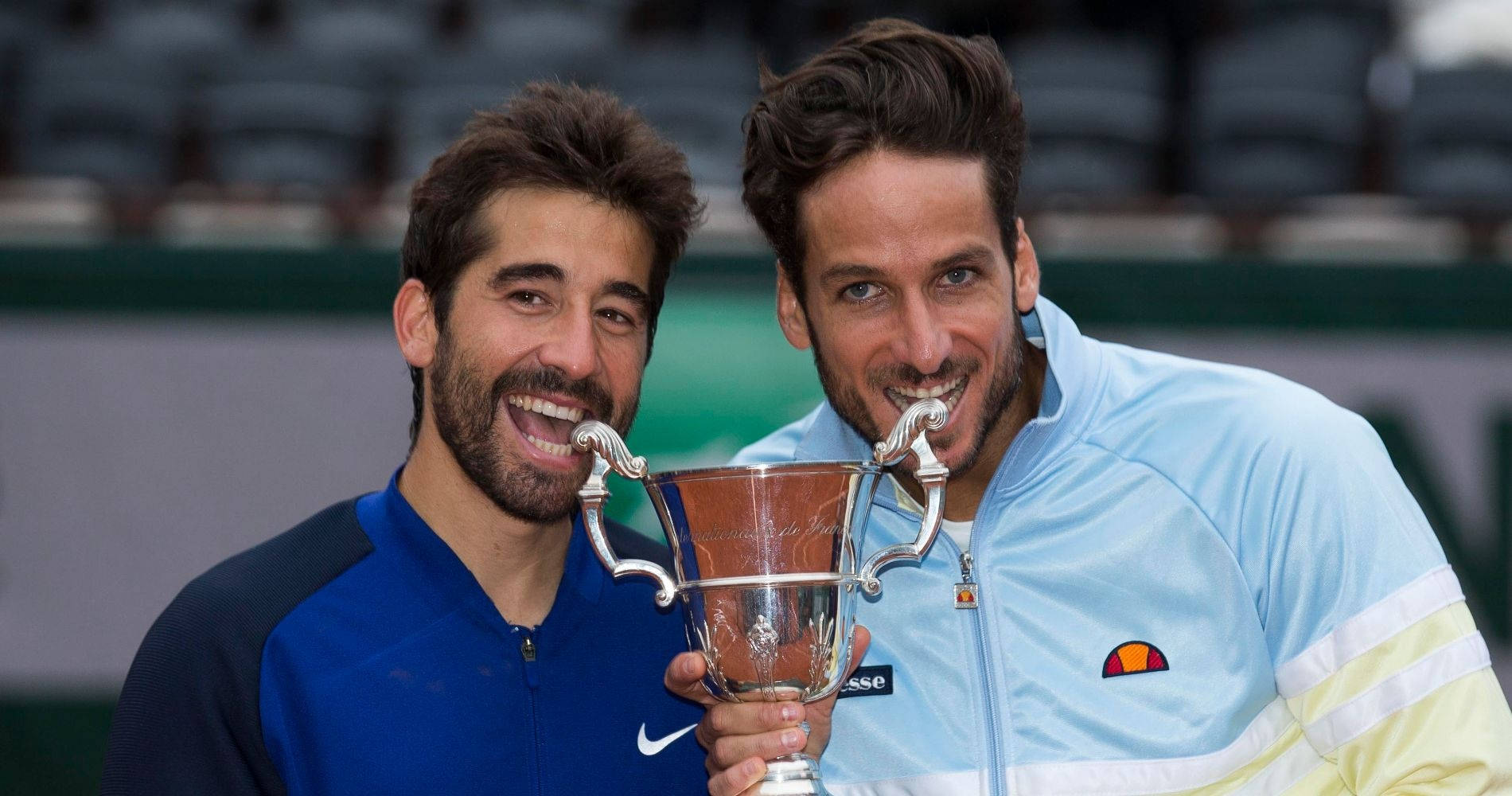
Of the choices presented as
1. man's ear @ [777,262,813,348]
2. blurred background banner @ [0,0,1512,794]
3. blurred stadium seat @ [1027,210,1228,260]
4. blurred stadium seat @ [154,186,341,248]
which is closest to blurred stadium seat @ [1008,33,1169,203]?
blurred background banner @ [0,0,1512,794]

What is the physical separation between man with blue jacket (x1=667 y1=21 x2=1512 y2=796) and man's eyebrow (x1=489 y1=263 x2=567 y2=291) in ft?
1.06

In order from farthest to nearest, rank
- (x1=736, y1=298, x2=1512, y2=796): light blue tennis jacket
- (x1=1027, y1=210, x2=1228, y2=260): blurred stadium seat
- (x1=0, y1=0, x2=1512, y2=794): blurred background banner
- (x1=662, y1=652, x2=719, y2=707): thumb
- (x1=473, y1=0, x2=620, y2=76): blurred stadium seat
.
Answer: (x1=473, y1=0, x2=620, y2=76): blurred stadium seat
(x1=1027, y1=210, x2=1228, y2=260): blurred stadium seat
(x1=0, y1=0, x2=1512, y2=794): blurred background banner
(x1=662, y1=652, x2=719, y2=707): thumb
(x1=736, y1=298, x2=1512, y2=796): light blue tennis jacket

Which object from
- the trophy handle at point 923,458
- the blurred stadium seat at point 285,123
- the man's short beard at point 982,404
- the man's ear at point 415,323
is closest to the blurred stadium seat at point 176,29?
the blurred stadium seat at point 285,123

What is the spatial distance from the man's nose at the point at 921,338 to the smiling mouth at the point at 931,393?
Answer: 0.15 ft

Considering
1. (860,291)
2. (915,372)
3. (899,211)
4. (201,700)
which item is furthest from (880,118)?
(201,700)

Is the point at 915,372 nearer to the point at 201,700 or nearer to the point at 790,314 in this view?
the point at 790,314

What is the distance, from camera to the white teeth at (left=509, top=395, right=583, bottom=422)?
7.72 feet

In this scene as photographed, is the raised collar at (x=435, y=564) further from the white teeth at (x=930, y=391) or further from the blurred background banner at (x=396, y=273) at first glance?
the blurred background banner at (x=396, y=273)

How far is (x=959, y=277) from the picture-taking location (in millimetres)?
2289

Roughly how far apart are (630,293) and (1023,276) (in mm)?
592

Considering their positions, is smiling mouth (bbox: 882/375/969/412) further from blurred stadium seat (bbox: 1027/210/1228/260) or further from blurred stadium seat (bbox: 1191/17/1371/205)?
blurred stadium seat (bbox: 1191/17/1371/205)

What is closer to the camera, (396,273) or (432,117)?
(396,273)

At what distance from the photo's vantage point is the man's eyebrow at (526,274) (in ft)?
7.74

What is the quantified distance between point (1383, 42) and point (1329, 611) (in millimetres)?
5320
